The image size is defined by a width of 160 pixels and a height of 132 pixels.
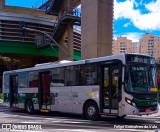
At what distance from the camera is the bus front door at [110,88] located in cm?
1512

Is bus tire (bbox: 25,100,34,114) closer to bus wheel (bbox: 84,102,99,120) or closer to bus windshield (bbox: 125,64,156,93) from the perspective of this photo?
bus wheel (bbox: 84,102,99,120)

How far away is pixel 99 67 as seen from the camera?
16.2 metres

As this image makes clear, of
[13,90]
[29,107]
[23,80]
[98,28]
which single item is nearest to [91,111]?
[29,107]

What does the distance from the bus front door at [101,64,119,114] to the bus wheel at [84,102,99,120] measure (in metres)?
0.65

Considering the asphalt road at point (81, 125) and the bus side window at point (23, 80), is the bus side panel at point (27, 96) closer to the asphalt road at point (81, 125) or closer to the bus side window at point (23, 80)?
the bus side window at point (23, 80)

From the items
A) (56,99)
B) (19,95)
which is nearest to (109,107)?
(56,99)

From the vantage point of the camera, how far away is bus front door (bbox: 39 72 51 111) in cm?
2064

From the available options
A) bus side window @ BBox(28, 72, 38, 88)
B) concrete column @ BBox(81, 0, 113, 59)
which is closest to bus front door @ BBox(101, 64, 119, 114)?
bus side window @ BBox(28, 72, 38, 88)

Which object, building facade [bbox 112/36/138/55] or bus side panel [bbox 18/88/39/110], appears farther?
building facade [bbox 112/36/138/55]

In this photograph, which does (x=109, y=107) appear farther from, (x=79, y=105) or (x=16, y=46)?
(x=16, y=46)

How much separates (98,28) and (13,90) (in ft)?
40.8

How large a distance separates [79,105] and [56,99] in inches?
99.4

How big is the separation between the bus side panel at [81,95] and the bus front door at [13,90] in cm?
803

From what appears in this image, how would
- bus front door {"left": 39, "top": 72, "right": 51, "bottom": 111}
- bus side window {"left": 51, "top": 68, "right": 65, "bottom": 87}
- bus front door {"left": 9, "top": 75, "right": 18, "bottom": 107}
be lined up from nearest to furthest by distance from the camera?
bus side window {"left": 51, "top": 68, "right": 65, "bottom": 87} → bus front door {"left": 39, "top": 72, "right": 51, "bottom": 111} → bus front door {"left": 9, "top": 75, "right": 18, "bottom": 107}
